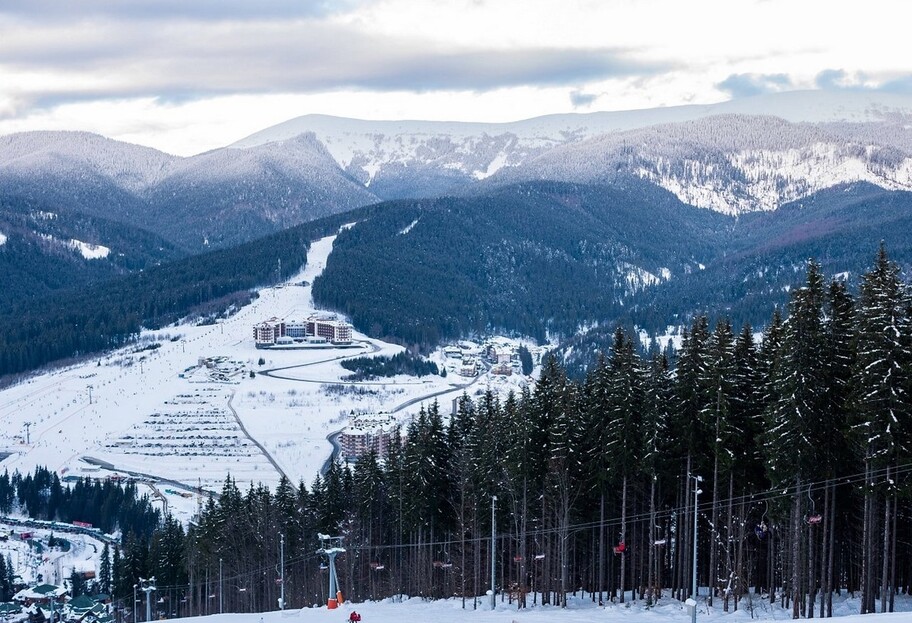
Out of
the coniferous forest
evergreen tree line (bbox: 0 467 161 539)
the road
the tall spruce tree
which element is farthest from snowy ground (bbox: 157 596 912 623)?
evergreen tree line (bbox: 0 467 161 539)

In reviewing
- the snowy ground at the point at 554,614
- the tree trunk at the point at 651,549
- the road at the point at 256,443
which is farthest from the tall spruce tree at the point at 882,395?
the road at the point at 256,443

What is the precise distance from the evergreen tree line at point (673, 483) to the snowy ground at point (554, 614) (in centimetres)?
85

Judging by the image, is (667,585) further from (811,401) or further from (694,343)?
(811,401)

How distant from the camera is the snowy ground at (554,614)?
3938 centimetres

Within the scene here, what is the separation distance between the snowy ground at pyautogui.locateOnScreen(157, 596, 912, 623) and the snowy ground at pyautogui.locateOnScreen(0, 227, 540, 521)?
203ft

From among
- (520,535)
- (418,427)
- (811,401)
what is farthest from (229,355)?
(811,401)

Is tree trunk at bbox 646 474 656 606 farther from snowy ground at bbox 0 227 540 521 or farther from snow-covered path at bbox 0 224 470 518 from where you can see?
A: snow-covered path at bbox 0 224 470 518

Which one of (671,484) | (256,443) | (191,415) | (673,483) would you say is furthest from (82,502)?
(673,483)

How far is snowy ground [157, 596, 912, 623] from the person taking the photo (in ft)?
129

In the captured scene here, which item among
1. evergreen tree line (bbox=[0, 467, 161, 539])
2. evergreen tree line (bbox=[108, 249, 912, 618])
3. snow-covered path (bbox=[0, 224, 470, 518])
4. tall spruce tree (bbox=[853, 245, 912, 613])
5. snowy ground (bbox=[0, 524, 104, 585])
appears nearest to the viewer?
tall spruce tree (bbox=[853, 245, 912, 613])

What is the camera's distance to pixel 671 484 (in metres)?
46.9

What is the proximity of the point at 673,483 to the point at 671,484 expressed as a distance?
233mm

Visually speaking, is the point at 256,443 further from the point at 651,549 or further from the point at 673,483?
the point at 651,549

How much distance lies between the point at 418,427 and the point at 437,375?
12607 cm
